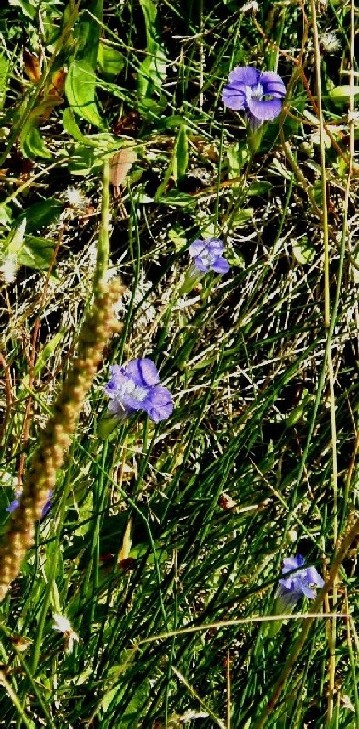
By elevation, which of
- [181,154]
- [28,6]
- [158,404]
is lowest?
[158,404]

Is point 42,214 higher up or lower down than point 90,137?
lower down

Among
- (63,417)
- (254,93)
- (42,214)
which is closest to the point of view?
(63,417)

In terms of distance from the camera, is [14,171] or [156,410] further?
[14,171]

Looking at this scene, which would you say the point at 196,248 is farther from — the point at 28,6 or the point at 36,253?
the point at 28,6

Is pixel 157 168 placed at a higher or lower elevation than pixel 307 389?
higher

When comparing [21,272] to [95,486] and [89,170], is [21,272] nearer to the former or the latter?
[89,170]

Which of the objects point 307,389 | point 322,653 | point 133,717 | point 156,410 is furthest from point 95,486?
point 307,389

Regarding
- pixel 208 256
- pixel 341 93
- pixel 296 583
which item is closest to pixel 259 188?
pixel 341 93
